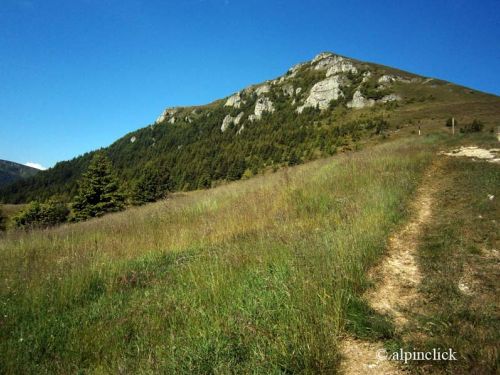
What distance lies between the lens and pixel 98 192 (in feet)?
108

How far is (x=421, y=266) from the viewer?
13.3 ft

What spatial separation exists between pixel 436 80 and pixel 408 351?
158m

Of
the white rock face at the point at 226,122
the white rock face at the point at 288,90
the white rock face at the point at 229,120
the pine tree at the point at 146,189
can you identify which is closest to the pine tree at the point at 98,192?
the pine tree at the point at 146,189

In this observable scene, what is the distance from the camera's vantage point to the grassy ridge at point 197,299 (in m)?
2.48

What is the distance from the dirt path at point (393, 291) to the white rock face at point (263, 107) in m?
162

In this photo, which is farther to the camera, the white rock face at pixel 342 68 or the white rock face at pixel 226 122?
the white rock face at pixel 226 122

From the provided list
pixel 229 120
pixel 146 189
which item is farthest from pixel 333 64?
pixel 146 189

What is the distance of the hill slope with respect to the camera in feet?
242

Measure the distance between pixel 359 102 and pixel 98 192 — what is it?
107 meters

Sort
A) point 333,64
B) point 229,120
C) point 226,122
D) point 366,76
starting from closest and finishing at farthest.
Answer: point 366,76 < point 333,64 < point 226,122 < point 229,120

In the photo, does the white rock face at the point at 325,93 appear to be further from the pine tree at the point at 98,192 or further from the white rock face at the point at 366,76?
the pine tree at the point at 98,192

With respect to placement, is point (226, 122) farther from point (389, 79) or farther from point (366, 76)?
point (389, 79)

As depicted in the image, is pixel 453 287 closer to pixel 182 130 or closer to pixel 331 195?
pixel 331 195

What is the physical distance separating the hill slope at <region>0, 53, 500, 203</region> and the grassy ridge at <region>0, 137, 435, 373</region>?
141 feet
